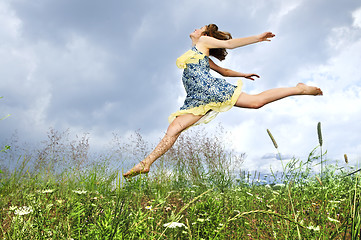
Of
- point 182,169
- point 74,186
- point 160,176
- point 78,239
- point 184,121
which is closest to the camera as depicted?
point 78,239

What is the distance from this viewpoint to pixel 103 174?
381 cm

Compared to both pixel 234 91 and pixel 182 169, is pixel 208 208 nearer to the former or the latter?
pixel 234 91

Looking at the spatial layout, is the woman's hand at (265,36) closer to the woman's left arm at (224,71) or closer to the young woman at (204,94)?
the young woman at (204,94)

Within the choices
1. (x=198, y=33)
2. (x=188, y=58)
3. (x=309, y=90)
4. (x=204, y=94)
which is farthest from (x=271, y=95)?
(x=198, y=33)

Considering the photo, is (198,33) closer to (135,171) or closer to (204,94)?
(204,94)

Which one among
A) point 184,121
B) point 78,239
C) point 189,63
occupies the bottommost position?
point 78,239

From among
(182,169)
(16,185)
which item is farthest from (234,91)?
(16,185)

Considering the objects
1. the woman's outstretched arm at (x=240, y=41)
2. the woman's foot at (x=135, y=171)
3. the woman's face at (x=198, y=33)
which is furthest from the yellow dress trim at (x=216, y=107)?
the woman's face at (x=198, y=33)

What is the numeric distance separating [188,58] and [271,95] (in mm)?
1151

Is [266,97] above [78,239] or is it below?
above

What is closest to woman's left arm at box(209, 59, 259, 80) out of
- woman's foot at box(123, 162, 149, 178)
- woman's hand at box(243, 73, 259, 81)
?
woman's hand at box(243, 73, 259, 81)

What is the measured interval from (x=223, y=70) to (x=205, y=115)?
3.16ft

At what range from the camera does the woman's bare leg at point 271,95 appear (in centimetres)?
372

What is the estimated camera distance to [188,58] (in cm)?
382
